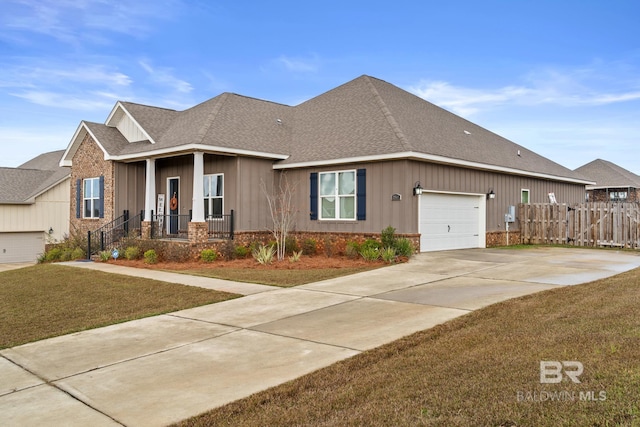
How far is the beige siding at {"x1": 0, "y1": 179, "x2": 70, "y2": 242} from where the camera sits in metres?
29.7

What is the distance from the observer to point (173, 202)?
20.7m

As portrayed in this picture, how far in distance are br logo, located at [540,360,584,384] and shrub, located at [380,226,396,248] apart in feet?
33.2

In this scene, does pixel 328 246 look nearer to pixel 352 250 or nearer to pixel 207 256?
pixel 352 250

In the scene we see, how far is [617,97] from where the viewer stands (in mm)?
23094

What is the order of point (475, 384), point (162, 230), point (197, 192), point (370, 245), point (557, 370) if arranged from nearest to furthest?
point (475, 384), point (557, 370), point (370, 245), point (197, 192), point (162, 230)

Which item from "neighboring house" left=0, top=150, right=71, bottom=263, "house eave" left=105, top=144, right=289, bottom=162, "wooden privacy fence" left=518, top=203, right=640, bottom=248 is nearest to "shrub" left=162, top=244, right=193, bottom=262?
"house eave" left=105, top=144, right=289, bottom=162

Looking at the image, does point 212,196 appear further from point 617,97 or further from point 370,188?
point 617,97

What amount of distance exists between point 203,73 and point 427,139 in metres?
11.6

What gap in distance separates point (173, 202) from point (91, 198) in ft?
15.3

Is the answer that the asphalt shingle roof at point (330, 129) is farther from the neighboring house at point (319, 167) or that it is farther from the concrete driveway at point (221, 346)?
the concrete driveway at point (221, 346)

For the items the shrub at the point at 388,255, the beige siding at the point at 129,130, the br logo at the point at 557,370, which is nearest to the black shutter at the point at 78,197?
the beige siding at the point at 129,130

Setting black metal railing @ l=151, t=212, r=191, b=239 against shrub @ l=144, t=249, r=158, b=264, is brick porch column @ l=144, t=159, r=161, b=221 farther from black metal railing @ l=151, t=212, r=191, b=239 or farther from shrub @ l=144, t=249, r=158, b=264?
shrub @ l=144, t=249, r=158, b=264

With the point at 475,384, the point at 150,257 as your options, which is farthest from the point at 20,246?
the point at 475,384

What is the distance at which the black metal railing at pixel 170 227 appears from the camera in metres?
19.1
